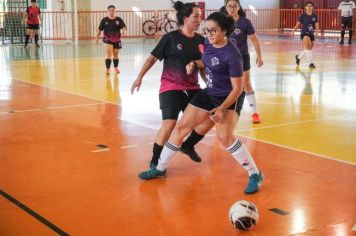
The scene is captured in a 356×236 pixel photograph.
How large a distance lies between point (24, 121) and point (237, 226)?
19.0ft

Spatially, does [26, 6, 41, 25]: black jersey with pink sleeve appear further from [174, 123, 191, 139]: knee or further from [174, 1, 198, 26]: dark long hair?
[174, 123, 191, 139]: knee

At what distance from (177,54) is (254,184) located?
1.76 m

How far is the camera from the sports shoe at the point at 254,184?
581 cm

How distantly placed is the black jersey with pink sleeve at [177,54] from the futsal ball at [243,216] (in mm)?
2073

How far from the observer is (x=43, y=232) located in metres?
4.71

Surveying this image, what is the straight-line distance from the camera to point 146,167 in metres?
6.83

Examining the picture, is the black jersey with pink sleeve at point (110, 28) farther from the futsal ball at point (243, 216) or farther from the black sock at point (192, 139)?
the futsal ball at point (243, 216)

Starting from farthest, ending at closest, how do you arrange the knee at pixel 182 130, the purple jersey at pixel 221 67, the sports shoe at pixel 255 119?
the sports shoe at pixel 255 119
the knee at pixel 182 130
the purple jersey at pixel 221 67

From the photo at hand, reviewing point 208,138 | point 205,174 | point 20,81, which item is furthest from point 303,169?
point 20,81

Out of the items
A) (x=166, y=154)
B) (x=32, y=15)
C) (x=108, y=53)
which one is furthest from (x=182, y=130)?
(x=32, y=15)

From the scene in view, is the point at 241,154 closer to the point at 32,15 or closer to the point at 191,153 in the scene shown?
the point at 191,153

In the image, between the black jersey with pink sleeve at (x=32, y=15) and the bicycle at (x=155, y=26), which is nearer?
the black jersey with pink sleeve at (x=32, y=15)

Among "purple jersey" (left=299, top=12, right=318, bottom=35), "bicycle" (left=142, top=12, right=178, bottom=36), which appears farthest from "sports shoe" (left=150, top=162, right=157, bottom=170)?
"bicycle" (left=142, top=12, right=178, bottom=36)

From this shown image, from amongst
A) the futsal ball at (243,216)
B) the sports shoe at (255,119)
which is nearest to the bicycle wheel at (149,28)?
the sports shoe at (255,119)
